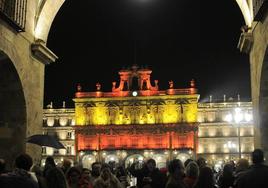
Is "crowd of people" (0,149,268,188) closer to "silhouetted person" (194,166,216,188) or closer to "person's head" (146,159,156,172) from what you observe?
"silhouetted person" (194,166,216,188)

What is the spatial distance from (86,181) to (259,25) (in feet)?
18.6

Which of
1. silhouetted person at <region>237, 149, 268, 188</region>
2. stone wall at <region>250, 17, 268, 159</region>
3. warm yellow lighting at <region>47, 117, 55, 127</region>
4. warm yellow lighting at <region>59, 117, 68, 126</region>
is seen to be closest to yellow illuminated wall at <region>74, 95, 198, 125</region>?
warm yellow lighting at <region>59, 117, 68, 126</region>

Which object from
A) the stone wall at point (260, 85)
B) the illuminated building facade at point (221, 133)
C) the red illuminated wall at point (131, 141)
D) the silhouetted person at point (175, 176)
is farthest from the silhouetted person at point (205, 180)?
the illuminated building facade at point (221, 133)

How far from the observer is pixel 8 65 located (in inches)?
420

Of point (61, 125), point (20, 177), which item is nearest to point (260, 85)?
point (20, 177)

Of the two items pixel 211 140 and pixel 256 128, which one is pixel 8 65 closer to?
pixel 256 128

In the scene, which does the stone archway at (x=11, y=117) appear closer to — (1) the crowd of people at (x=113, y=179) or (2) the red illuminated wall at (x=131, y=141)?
(1) the crowd of people at (x=113, y=179)

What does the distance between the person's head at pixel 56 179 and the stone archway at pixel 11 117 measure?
5358 mm

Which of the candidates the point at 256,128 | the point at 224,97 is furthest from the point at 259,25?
the point at 224,97

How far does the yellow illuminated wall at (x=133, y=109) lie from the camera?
61.7 m

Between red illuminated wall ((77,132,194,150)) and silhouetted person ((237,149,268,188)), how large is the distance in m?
55.0

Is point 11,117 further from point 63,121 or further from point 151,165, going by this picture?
point 63,121

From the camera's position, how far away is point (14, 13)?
10438mm

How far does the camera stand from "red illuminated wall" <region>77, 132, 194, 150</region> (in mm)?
60844
